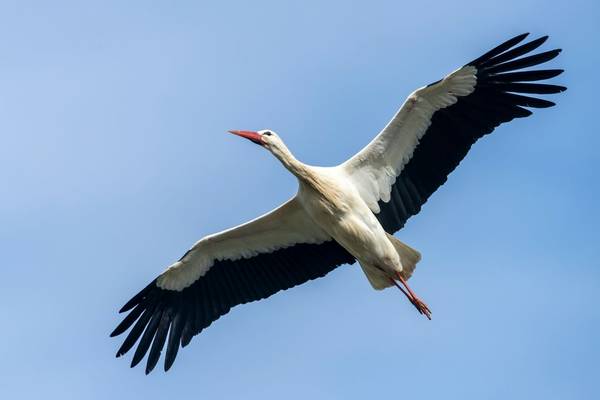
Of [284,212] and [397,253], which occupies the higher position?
[284,212]

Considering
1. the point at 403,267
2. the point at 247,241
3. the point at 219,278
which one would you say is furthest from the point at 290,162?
the point at 219,278

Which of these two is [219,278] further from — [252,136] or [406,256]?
[406,256]

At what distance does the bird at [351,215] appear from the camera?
15.2m

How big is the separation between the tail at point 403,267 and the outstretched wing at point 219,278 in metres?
0.66

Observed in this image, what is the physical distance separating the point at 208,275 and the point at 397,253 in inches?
94.3

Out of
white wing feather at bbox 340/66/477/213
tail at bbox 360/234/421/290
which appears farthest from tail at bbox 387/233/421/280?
white wing feather at bbox 340/66/477/213

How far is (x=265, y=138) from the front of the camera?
15.3m

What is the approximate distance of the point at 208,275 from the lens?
16547 mm

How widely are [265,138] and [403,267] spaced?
78.3 inches

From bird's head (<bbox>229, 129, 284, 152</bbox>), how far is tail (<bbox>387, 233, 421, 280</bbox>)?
58.8 inches

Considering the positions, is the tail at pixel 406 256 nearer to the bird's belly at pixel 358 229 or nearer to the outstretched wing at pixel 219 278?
the bird's belly at pixel 358 229

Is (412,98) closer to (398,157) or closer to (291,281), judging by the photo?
(398,157)

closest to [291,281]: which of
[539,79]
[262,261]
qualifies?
[262,261]

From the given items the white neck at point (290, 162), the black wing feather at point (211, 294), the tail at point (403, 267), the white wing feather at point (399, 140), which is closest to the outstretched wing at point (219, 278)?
the black wing feather at point (211, 294)
